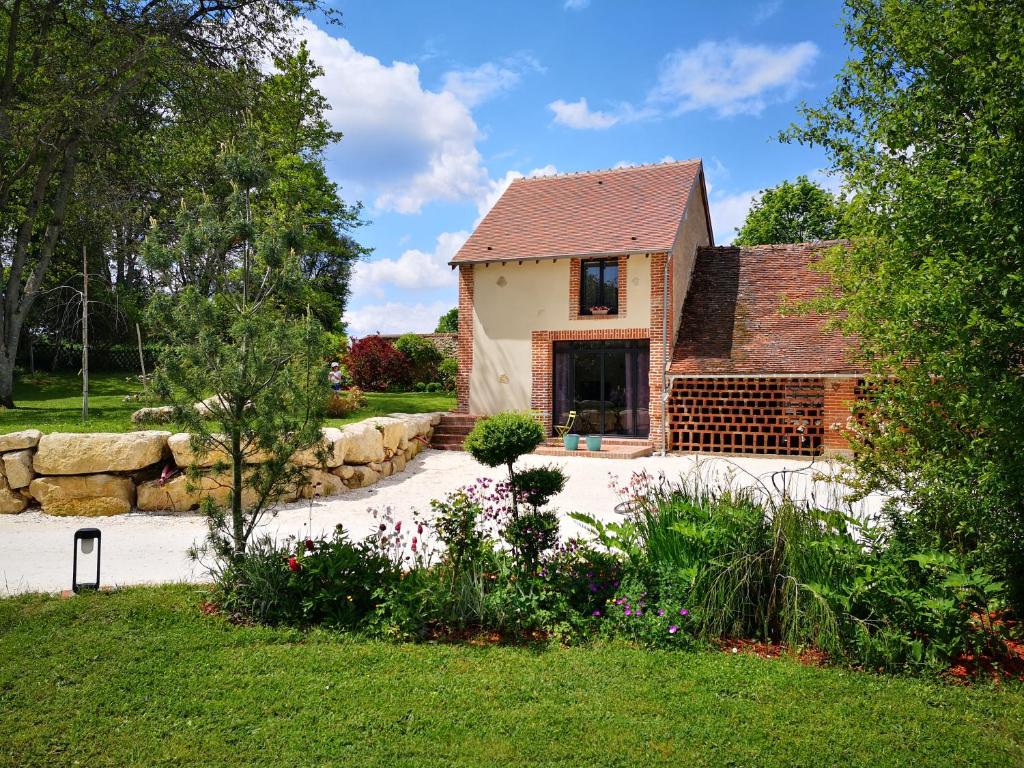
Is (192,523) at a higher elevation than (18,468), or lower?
lower

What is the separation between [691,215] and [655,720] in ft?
50.2

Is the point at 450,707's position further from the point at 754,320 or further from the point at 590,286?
the point at 754,320

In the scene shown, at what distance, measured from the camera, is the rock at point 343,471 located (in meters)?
10.2

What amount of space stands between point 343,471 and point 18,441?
4.08 m

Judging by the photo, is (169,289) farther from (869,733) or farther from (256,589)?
(869,733)

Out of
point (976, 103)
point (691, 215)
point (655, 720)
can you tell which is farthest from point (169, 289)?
point (691, 215)

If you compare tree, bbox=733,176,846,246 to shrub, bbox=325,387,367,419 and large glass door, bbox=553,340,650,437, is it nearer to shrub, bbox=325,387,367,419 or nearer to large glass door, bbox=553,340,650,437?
large glass door, bbox=553,340,650,437

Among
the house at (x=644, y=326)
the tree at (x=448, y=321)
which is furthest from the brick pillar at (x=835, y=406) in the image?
the tree at (x=448, y=321)

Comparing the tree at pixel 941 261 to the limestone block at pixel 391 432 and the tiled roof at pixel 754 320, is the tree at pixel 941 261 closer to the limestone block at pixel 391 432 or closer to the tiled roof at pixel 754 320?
the limestone block at pixel 391 432

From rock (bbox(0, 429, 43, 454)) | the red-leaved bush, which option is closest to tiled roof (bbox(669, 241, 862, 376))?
the red-leaved bush

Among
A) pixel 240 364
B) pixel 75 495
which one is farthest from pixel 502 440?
pixel 75 495

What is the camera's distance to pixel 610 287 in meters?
15.9

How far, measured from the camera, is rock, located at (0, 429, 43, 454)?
8.27 metres

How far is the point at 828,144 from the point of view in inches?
208
